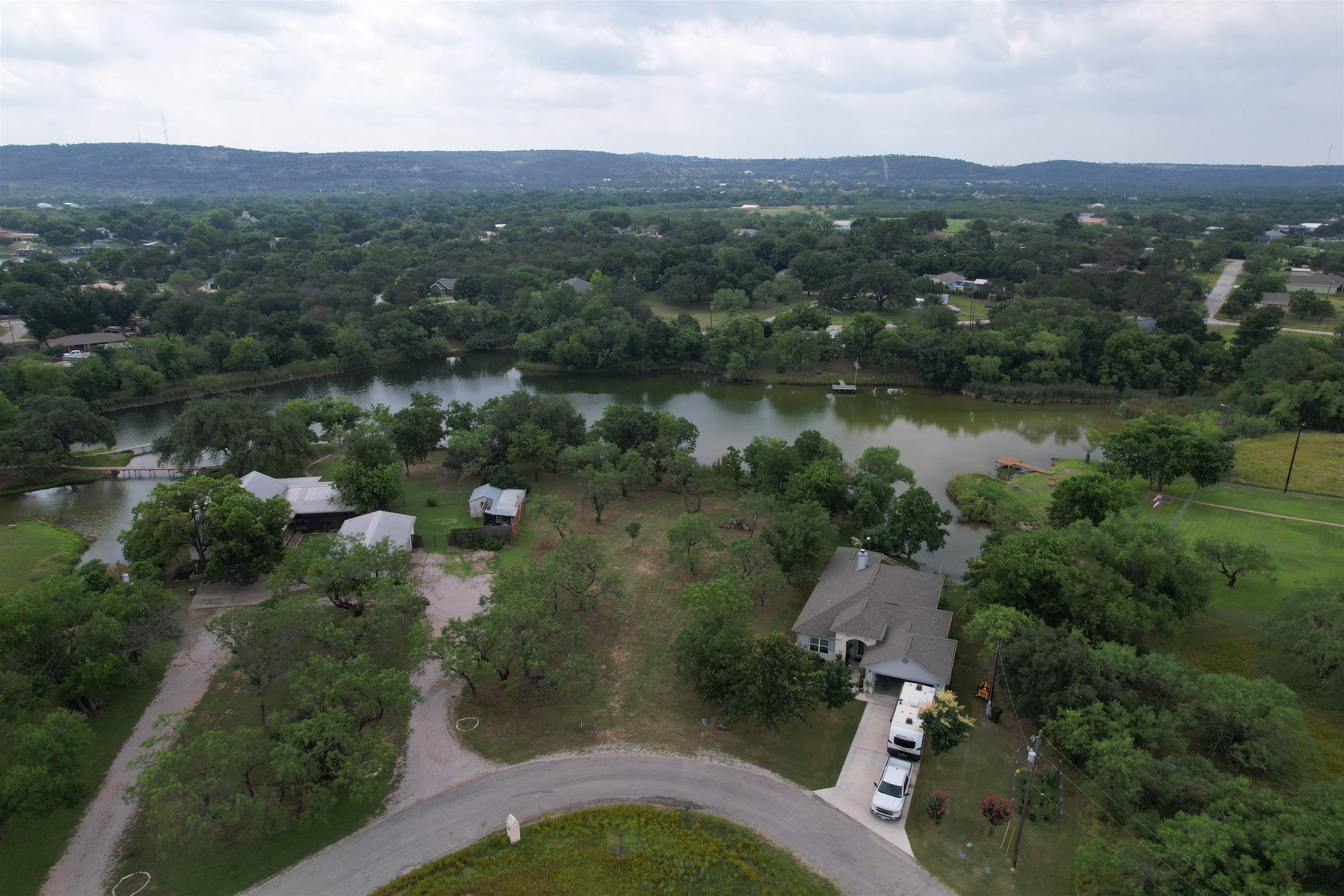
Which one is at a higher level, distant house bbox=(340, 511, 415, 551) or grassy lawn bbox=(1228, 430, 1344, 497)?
grassy lawn bbox=(1228, 430, 1344, 497)

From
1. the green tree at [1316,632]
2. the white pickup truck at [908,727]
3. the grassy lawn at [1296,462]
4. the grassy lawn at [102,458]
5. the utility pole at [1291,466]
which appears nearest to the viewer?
the white pickup truck at [908,727]

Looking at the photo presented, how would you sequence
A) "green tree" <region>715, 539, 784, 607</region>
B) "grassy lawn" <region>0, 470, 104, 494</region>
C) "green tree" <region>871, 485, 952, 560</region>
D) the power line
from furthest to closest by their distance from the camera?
"grassy lawn" <region>0, 470, 104, 494</region>
"green tree" <region>871, 485, 952, 560</region>
"green tree" <region>715, 539, 784, 607</region>
the power line

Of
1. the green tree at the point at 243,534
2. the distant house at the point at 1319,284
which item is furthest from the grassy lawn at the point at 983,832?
the distant house at the point at 1319,284

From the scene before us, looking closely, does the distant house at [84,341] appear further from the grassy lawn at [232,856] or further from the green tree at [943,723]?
the green tree at [943,723]

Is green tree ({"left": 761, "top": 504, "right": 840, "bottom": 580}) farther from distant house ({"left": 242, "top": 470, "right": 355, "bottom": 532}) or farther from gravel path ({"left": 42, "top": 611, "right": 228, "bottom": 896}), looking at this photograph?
gravel path ({"left": 42, "top": 611, "right": 228, "bottom": 896})

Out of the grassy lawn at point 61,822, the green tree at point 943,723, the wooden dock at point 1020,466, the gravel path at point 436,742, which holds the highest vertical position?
the green tree at point 943,723

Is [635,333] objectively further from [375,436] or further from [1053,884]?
[1053,884]

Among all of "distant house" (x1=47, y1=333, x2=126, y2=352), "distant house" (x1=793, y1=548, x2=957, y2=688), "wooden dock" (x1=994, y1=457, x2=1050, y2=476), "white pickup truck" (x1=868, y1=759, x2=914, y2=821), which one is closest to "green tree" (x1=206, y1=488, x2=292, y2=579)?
"distant house" (x1=793, y1=548, x2=957, y2=688)
